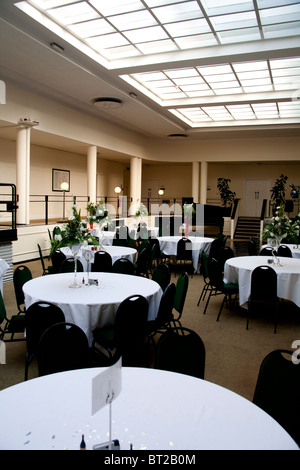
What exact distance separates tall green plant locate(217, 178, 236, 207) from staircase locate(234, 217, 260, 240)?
1150mm

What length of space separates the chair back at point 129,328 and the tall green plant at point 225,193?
1573 cm

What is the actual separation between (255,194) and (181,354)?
18206mm

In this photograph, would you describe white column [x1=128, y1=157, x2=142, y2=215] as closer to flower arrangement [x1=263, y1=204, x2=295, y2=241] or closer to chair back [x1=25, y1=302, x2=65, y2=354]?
flower arrangement [x1=263, y1=204, x2=295, y2=241]

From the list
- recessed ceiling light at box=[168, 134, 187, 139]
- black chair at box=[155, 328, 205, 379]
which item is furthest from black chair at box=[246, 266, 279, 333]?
recessed ceiling light at box=[168, 134, 187, 139]

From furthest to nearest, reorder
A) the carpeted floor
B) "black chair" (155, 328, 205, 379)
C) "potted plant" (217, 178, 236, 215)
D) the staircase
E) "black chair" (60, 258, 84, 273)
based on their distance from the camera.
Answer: "potted plant" (217, 178, 236, 215) → the staircase → "black chair" (60, 258, 84, 273) → the carpeted floor → "black chair" (155, 328, 205, 379)

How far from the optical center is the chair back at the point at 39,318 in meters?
3.09

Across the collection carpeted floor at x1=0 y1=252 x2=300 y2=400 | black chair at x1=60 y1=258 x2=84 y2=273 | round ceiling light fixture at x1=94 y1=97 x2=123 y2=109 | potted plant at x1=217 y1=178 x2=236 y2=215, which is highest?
round ceiling light fixture at x1=94 y1=97 x2=123 y2=109

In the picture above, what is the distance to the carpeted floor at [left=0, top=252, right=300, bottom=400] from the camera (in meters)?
3.66

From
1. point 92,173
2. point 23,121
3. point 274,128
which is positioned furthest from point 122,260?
point 274,128

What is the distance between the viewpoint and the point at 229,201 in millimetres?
18875

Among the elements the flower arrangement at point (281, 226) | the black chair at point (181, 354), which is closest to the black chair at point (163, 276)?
the black chair at point (181, 354)

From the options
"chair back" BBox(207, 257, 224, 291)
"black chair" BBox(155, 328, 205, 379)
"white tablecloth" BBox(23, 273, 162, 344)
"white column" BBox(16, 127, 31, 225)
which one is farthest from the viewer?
"white column" BBox(16, 127, 31, 225)

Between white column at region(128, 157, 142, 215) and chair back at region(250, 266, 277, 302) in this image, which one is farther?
white column at region(128, 157, 142, 215)
